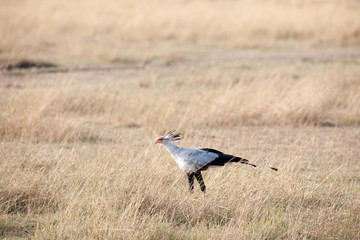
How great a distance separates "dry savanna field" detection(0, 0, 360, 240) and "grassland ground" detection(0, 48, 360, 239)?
0.02 m

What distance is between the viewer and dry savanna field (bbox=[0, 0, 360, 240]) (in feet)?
11.9

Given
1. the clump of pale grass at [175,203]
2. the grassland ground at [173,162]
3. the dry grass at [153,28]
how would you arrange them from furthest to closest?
the dry grass at [153,28] < the grassland ground at [173,162] < the clump of pale grass at [175,203]

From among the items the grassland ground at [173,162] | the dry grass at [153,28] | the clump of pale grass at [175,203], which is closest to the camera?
the clump of pale grass at [175,203]

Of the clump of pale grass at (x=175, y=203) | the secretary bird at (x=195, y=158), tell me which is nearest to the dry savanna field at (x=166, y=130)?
the clump of pale grass at (x=175, y=203)

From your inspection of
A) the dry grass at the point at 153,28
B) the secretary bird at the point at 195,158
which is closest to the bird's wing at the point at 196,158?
the secretary bird at the point at 195,158

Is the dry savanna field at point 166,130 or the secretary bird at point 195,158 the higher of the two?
the secretary bird at point 195,158

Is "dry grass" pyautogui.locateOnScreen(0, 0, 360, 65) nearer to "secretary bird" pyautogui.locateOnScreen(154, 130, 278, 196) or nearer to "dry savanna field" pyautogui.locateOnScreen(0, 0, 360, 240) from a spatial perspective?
"dry savanna field" pyautogui.locateOnScreen(0, 0, 360, 240)

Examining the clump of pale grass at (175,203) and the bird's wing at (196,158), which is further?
the bird's wing at (196,158)

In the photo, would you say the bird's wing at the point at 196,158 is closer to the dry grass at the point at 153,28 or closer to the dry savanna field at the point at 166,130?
the dry savanna field at the point at 166,130

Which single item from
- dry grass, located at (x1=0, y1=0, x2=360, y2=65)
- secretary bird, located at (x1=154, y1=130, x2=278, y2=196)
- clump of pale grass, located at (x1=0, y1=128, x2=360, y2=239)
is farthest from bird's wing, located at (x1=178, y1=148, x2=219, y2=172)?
dry grass, located at (x1=0, y1=0, x2=360, y2=65)

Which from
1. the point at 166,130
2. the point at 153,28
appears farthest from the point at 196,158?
the point at 153,28

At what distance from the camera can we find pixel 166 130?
6336 millimetres

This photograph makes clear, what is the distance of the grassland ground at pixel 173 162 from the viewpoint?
356 centimetres

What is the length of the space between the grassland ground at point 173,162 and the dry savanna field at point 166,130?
0.02 m
